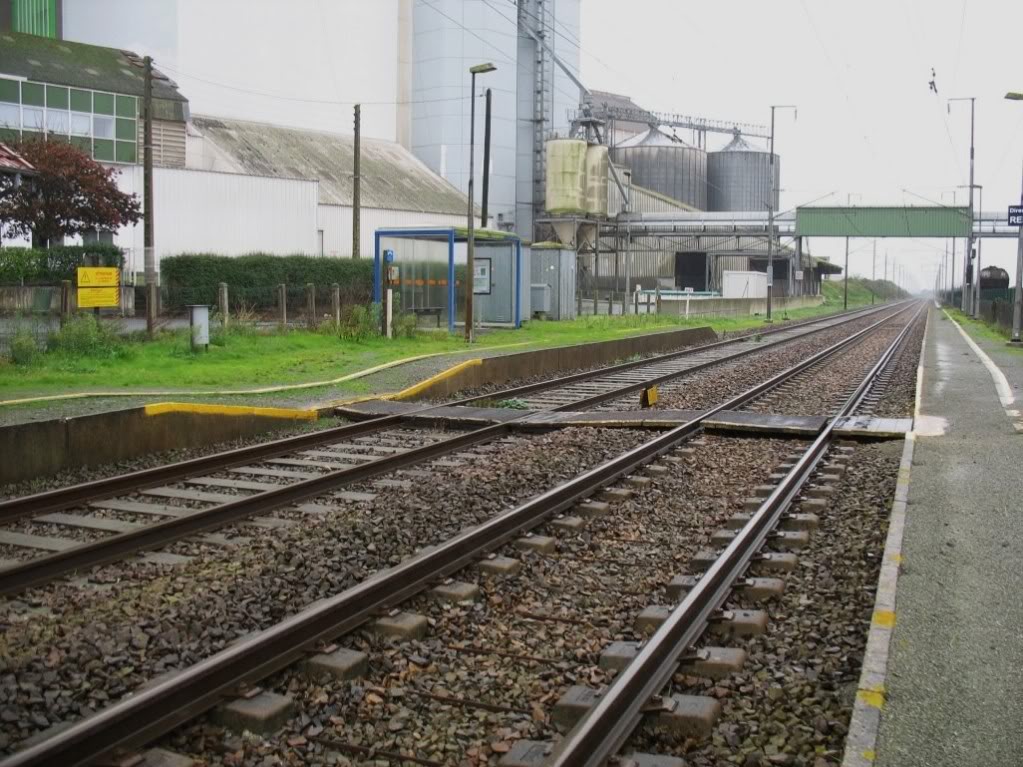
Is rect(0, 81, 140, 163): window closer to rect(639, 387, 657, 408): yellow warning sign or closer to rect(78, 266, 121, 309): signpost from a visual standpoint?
rect(78, 266, 121, 309): signpost

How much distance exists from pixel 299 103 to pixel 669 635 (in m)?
63.7

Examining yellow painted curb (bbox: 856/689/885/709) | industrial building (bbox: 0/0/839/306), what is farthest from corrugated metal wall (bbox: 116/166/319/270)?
yellow painted curb (bbox: 856/689/885/709)

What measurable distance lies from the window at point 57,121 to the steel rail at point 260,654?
40.0m

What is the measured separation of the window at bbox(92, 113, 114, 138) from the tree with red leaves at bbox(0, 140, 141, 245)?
6539mm

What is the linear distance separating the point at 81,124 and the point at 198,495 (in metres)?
38.6

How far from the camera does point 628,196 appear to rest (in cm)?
7700

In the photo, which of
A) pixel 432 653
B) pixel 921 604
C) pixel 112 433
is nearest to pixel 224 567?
pixel 432 653

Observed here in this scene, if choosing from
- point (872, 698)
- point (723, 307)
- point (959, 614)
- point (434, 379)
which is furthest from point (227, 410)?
point (723, 307)

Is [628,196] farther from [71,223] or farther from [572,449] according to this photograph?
[572,449]

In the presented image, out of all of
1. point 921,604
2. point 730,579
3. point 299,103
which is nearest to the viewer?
point 921,604

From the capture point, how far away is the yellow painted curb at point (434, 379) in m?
16.6

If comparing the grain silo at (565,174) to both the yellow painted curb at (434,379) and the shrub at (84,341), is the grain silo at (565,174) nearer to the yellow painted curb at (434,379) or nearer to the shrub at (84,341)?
the yellow painted curb at (434,379)

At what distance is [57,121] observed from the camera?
43.4 metres

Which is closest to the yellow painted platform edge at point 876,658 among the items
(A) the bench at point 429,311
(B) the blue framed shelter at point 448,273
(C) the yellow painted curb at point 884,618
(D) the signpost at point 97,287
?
(C) the yellow painted curb at point 884,618
